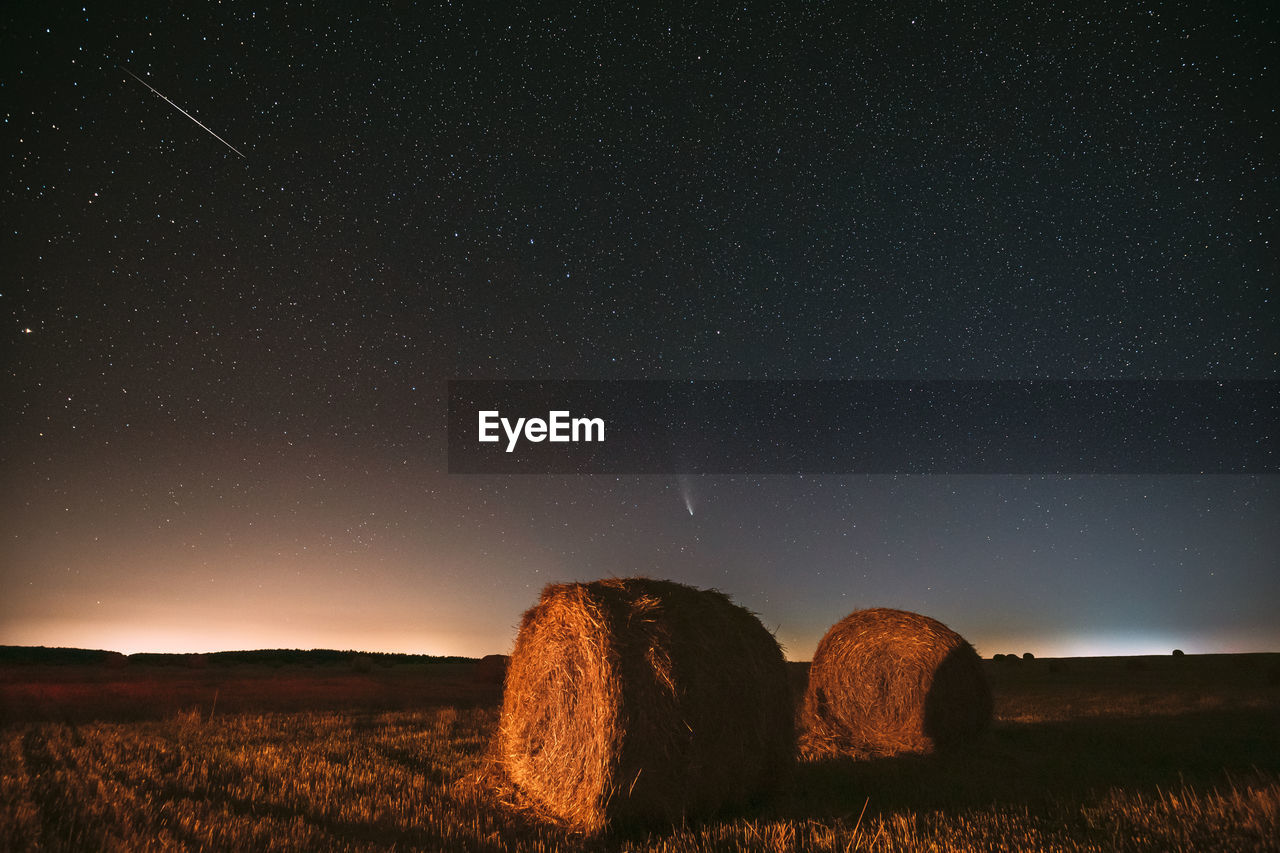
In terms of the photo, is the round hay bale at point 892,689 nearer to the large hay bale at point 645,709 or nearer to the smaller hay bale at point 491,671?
the large hay bale at point 645,709

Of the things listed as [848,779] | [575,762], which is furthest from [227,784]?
[848,779]

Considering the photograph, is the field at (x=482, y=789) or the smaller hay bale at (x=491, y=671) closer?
the field at (x=482, y=789)

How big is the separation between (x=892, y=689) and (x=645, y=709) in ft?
22.3

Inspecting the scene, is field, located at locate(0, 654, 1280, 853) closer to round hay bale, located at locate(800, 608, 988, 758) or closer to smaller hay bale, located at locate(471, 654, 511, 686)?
round hay bale, located at locate(800, 608, 988, 758)

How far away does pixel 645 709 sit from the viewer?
24.1ft

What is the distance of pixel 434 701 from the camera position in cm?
1944

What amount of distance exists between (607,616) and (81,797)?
5093 millimetres

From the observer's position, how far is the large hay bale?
7277 millimetres

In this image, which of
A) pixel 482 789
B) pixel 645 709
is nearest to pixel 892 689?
pixel 645 709

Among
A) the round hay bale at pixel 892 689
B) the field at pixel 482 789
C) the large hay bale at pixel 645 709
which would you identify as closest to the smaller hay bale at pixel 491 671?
the field at pixel 482 789

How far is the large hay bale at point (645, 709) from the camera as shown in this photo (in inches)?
287

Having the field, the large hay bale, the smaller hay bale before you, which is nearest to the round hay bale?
the field

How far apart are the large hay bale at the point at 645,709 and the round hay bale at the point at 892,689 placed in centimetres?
411

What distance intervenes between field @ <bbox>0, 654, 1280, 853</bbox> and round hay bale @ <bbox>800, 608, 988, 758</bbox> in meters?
0.58
